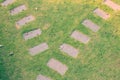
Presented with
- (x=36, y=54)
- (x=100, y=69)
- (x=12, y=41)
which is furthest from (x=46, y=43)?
(x=100, y=69)

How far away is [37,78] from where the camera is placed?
703 cm

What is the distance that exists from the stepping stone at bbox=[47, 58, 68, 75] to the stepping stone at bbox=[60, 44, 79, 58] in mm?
412

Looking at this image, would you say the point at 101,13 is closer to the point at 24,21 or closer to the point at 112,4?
the point at 112,4

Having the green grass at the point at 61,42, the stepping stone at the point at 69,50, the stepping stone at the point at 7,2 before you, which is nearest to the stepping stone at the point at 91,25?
the green grass at the point at 61,42

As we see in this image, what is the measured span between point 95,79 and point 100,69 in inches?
13.8

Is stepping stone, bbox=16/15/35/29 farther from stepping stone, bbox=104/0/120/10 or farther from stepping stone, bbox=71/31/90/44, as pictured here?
stepping stone, bbox=104/0/120/10

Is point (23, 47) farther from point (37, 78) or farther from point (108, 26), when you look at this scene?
point (108, 26)

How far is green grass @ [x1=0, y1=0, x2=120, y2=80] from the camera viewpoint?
23.5 feet

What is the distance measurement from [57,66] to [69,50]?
24.6 inches

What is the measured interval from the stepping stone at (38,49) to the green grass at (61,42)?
0.11m

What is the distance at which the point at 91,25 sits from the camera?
818 cm

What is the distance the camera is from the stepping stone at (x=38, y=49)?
7.56 m

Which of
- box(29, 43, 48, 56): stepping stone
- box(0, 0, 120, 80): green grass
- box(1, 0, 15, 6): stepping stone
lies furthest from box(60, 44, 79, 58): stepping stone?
box(1, 0, 15, 6): stepping stone

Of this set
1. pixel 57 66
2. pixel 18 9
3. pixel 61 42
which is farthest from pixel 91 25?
pixel 18 9
